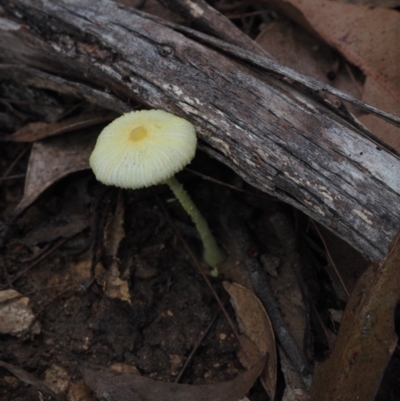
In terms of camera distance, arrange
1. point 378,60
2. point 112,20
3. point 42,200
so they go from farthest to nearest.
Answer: point 42,200 → point 378,60 → point 112,20

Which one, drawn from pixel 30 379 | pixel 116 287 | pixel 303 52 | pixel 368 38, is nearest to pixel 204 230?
pixel 116 287

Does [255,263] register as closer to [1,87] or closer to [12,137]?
[12,137]

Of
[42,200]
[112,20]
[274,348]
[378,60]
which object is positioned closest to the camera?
[274,348]

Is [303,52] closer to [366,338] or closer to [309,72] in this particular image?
[309,72]

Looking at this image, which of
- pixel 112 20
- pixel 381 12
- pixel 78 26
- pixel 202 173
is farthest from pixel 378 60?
pixel 78 26

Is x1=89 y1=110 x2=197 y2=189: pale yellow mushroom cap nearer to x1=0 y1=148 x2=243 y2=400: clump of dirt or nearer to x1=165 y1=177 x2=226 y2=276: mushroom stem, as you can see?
x1=165 y1=177 x2=226 y2=276: mushroom stem

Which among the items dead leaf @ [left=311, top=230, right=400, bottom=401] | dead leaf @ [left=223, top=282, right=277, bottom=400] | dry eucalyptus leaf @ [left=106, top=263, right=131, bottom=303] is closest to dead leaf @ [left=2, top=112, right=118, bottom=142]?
dry eucalyptus leaf @ [left=106, top=263, right=131, bottom=303]
